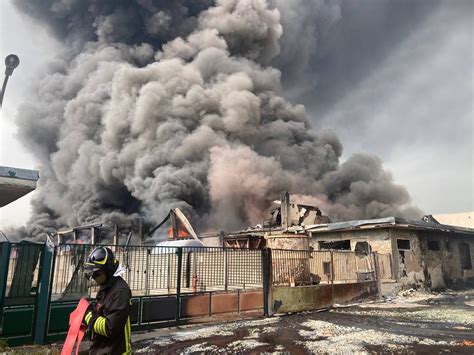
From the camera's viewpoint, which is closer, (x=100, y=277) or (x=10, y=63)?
(x=100, y=277)

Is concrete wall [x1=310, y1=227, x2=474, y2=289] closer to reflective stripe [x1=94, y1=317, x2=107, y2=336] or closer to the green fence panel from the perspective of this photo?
the green fence panel

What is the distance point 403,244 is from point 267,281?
9363 mm

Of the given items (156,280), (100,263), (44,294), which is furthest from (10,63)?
(100,263)

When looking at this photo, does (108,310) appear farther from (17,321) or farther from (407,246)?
(407,246)

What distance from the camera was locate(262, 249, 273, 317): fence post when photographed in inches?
401

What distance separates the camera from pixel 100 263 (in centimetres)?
285

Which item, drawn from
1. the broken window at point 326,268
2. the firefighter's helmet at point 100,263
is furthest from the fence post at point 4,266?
the broken window at point 326,268

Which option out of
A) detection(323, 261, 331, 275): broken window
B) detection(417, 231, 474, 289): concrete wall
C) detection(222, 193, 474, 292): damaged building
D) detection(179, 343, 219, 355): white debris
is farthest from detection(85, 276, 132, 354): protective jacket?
detection(417, 231, 474, 289): concrete wall

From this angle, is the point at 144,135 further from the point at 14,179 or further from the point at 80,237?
the point at 14,179

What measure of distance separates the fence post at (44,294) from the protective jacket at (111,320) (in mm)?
4806

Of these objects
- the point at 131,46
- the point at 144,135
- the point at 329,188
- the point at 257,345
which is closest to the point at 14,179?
the point at 257,345

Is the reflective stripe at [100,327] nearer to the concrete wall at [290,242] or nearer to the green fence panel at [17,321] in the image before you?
the green fence panel at [17,321]

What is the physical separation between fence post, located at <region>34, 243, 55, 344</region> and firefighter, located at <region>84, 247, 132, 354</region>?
15.7 ft

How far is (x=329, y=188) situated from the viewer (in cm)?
4359
